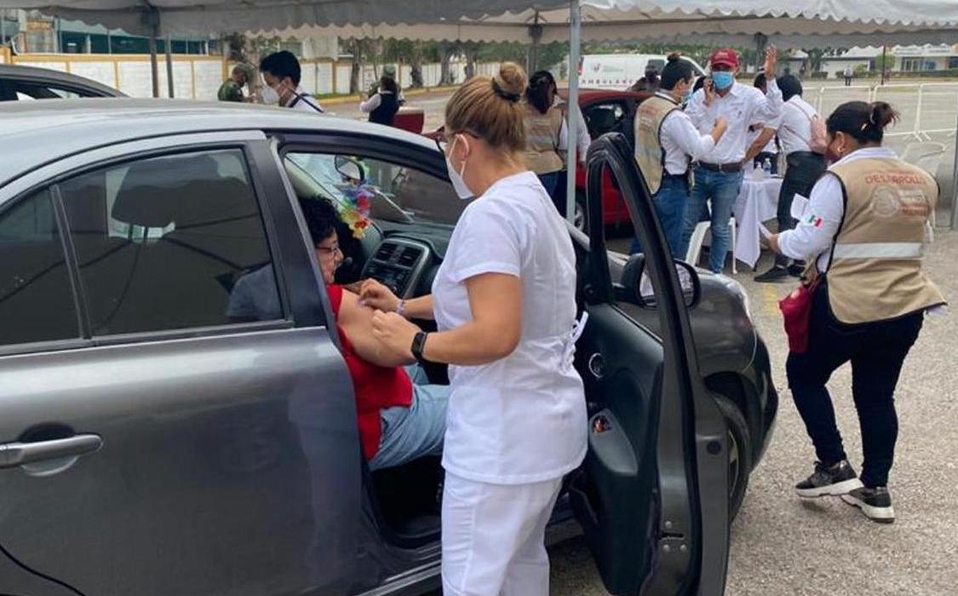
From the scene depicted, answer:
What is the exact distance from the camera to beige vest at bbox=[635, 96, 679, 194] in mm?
6836

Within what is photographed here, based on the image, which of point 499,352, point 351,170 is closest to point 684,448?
point 499,352

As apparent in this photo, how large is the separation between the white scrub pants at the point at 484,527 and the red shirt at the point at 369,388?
40 cm

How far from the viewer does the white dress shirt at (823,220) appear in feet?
11.6

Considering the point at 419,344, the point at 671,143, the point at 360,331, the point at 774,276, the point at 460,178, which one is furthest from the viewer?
the point at 774,276

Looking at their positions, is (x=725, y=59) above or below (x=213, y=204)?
above

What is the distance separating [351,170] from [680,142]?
3769 mm

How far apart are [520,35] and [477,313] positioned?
11.6m

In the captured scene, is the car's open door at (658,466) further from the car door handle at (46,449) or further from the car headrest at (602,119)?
the car headrest at (602,119)

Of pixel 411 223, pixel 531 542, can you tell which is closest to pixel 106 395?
pixel 531 542

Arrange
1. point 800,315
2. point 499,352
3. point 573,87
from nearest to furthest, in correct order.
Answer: point 499,352 → point 800,315 → point 573,87

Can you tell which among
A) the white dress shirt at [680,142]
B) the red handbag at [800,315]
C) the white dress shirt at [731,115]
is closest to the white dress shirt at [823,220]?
the red handbag at [800,315]

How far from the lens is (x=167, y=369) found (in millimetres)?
2131

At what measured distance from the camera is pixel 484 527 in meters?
2.21

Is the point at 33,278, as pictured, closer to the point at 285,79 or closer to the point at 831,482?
the point at 831,482
